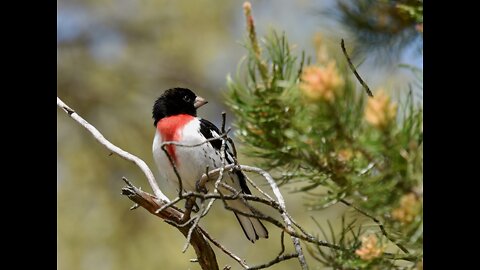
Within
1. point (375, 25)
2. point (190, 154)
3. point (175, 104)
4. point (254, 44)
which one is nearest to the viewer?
point (254, 44)

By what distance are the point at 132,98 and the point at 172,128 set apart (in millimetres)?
3403

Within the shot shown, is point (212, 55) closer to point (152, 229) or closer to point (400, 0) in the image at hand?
point (152, 229)

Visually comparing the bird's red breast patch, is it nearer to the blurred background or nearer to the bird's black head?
the bird's black head

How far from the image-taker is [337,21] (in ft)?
5.52

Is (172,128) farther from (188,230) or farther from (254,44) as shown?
(254,44)

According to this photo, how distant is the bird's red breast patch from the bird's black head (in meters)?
0.09

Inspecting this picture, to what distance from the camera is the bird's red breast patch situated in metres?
2.57

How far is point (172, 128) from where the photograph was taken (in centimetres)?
260

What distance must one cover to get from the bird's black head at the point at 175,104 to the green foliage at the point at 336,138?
67.8 inches

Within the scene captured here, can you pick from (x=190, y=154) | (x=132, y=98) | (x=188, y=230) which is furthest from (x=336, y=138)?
(x=132, y=98)

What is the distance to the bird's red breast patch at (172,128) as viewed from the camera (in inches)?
101

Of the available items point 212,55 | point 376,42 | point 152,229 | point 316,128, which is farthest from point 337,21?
point 212,55
